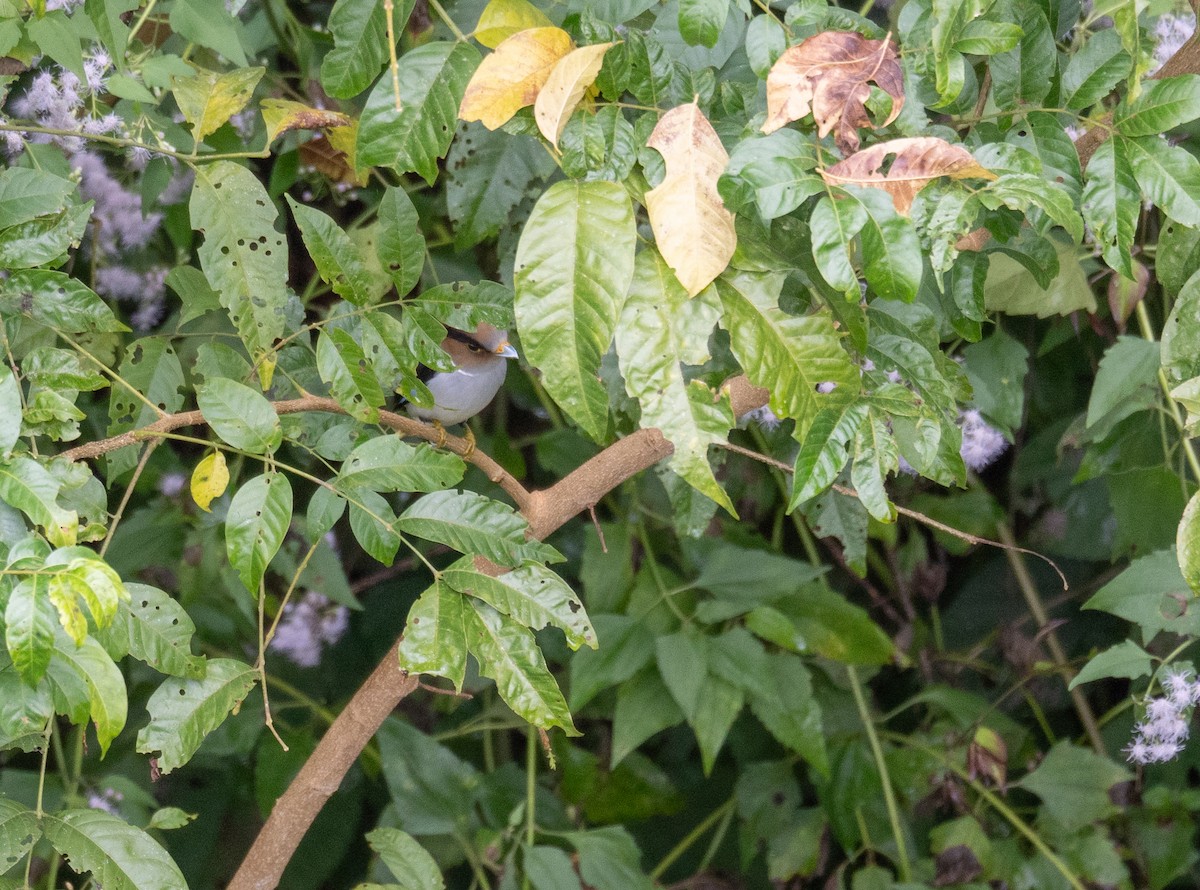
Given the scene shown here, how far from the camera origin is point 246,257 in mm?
906

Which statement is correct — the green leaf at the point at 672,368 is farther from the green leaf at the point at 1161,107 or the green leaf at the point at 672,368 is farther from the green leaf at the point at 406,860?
the green leaf at the point at 406,860

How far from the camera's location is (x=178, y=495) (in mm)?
1529

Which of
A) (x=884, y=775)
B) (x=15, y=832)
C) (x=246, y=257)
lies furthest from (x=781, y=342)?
(x=884, y=775)


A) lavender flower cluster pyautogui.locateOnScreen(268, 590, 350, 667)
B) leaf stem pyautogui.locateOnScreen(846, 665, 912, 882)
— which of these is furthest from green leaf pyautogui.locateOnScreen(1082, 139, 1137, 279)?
lavender flower cluster pyautogui.locateOnScreen(268, 590, 350, 667)

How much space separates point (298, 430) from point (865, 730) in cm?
116

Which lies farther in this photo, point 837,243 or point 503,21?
point 503,21

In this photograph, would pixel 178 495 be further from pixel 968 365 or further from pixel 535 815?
pixel 968 365

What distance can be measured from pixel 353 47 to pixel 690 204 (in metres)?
0.27

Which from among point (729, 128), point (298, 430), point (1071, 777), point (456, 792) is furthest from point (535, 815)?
point (729, 128)

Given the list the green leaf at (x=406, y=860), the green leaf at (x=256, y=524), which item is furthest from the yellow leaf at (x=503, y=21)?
the green leaf at (x=406, y=860)

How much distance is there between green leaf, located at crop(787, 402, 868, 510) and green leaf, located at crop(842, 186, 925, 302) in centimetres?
11

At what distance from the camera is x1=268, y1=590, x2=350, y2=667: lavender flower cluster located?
1.73 metres

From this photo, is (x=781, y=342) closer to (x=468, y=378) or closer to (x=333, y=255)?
(x=333, y=255)

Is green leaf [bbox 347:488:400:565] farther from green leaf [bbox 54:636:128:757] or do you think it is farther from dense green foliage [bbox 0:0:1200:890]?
green leaf [bbox 54:636:128:757]
